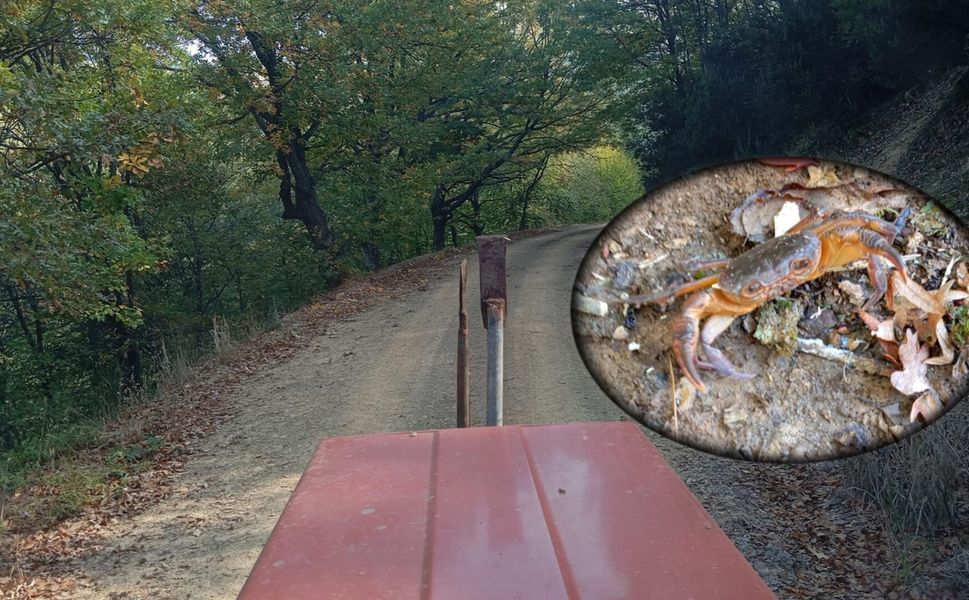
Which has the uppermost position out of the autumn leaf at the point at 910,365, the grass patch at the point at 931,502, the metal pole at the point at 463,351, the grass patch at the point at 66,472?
the autumn leaf at the point at 910,365

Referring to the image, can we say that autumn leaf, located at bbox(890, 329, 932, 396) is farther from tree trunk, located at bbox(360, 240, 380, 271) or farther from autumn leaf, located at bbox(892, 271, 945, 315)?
tree trunk, located at bbox(360, 240, 380, 271)

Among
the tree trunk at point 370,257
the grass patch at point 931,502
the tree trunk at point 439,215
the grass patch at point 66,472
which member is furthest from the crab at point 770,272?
the tree trunk at point 439,215

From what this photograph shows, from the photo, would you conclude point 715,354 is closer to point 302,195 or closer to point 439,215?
Result: point 302,195

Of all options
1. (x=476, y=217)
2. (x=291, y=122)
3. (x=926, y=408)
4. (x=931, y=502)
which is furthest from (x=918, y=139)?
(x=476, y=217)

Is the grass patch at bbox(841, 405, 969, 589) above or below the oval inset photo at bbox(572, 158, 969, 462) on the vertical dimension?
below

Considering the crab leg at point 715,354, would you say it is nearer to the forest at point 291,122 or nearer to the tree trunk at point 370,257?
the forest at point 291,122

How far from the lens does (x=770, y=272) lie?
1.02 meters

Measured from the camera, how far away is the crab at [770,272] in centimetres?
103

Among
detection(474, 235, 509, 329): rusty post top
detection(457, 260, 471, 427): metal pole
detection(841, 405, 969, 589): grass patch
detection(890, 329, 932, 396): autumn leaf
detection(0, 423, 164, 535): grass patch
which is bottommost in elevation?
detection(0, 423, 164, 535): grass patch

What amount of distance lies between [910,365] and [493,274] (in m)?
1.10

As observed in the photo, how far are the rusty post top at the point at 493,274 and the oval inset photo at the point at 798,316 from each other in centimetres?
75

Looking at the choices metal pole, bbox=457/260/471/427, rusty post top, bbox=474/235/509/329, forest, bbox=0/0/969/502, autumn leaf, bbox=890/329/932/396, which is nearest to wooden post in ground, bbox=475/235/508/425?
rusty post top, bbox=474/235/509/329

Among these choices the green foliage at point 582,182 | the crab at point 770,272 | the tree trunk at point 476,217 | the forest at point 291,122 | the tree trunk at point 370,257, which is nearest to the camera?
the crab at point 770,272

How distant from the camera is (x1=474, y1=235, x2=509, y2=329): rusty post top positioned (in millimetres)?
1921
